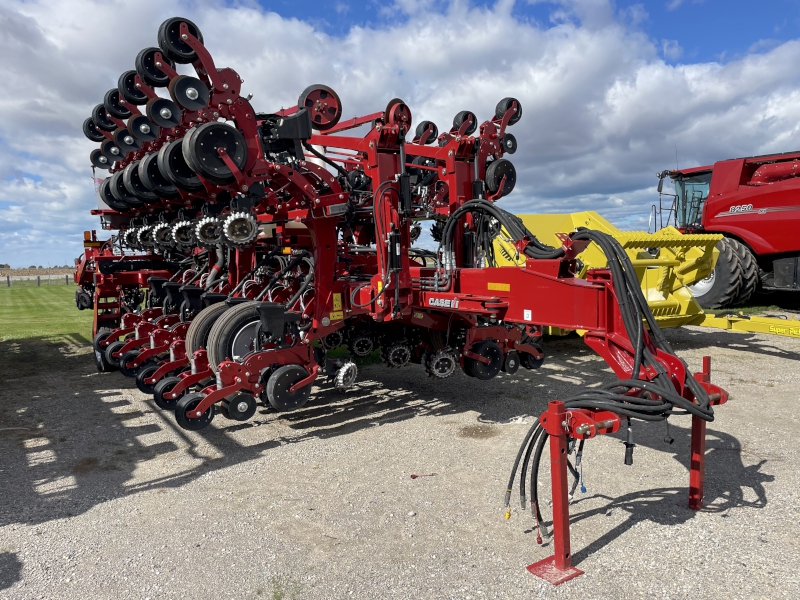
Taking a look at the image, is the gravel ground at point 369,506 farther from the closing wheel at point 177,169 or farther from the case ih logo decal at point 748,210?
the case ih logo decal at point 748,210

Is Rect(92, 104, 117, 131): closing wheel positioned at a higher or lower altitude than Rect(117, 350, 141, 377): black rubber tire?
higher

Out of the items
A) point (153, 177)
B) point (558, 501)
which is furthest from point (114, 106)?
point (558, 501)

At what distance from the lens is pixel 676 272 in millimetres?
8695

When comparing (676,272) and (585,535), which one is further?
(676,272)

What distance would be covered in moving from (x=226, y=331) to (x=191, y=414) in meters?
0.81

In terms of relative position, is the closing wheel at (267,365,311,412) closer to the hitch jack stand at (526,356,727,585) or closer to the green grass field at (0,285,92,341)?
the hitch jack stand at (526,356,727,585)

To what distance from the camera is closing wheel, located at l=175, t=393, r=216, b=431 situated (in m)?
4.94

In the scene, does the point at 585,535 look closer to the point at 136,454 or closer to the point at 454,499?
the point at 454,499

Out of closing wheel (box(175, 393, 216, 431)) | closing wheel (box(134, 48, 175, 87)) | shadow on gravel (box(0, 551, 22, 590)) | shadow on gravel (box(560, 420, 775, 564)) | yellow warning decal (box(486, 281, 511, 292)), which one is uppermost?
closing wheel (box(134, 48, 175, 87))

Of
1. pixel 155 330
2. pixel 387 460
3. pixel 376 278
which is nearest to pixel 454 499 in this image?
pixel 387 460

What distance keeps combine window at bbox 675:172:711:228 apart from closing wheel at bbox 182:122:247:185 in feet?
36.7

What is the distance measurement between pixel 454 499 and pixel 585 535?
2.95 ft

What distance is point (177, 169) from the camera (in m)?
5.10

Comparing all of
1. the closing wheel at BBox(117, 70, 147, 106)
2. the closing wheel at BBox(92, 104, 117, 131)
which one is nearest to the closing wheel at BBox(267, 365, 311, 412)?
the closing wheel at BBox(117, 70, 147, 106)
